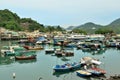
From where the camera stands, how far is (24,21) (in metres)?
142

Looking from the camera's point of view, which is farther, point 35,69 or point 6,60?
point 6,60

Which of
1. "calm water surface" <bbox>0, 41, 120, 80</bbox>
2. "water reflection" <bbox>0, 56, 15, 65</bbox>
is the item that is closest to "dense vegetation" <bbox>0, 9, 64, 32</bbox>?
"water reflection" <bbox>0, 56, 15, 65</bbox>

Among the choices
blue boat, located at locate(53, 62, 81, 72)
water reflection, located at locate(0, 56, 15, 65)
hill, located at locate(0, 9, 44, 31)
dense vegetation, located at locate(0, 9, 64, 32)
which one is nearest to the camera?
blue boat, located at locate(53, 62, 81, 72)

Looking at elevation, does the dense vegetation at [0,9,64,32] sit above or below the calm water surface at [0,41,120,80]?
above

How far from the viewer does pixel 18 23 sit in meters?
137

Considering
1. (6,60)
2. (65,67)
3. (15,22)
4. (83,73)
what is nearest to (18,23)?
(15,22)

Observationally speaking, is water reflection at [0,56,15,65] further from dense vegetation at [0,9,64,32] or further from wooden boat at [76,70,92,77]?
dense vegetation at [0,9,64,32]

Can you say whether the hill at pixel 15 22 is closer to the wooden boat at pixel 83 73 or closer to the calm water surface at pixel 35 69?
the calm water surface at pixel 35 69

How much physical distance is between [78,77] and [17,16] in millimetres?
116420

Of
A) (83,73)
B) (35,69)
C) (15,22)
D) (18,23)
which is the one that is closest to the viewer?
(83,73)

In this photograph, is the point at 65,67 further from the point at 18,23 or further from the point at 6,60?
the point at 18,23

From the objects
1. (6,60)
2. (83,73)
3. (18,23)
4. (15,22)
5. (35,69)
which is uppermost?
(15,22)

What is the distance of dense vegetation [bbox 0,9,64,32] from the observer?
12345 centimetres

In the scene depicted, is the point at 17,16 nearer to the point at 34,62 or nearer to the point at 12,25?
the point at 12,25
